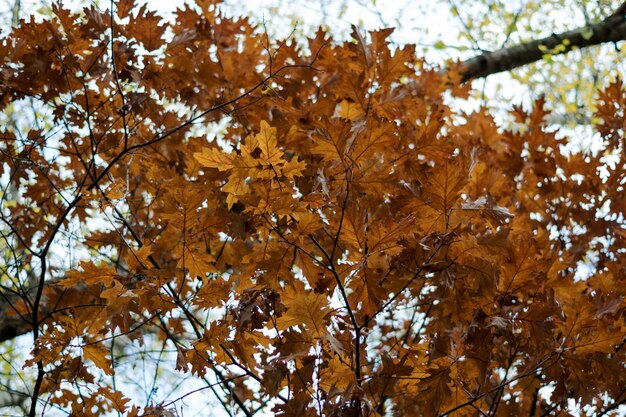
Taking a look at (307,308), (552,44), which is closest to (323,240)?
(307,308)

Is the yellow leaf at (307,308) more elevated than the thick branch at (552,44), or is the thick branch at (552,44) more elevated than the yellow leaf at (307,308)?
the thick branch at (552,44)

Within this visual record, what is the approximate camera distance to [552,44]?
4.85m

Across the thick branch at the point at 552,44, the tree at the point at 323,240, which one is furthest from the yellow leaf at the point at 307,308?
the thick branch at the point at 552,44

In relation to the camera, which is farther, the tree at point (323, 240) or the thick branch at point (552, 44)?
the thick branch at point (552, 44)

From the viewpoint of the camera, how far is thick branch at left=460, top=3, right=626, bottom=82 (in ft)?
15.3

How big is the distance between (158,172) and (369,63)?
0.90 m

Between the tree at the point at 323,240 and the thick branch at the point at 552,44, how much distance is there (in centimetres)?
179

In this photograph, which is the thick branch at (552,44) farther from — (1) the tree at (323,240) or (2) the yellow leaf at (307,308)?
(2) the yellow leaf at (307,308)

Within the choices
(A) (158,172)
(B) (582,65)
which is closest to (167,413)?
(A) (158,172)

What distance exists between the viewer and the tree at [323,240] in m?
1.64

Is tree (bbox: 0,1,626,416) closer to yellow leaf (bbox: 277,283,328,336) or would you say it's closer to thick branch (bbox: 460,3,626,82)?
yellow leaf (bbox: 277,283,328,336)

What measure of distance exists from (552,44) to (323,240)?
339 centimetres

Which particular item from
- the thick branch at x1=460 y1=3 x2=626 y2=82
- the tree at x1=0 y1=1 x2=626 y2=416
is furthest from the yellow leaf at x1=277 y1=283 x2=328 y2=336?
the thick branch at x1=460 y1=3 x2=626 y2=82

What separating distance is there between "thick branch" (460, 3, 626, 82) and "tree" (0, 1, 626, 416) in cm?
179
